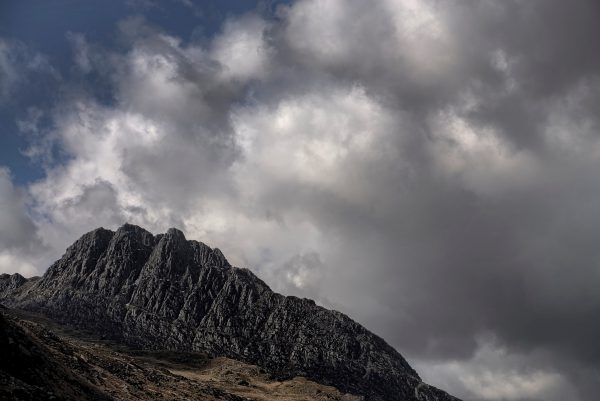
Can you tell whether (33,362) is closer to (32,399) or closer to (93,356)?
(32,399)

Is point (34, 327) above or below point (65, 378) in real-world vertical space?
above

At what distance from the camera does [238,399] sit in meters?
151

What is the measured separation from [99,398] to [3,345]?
18.0 meters

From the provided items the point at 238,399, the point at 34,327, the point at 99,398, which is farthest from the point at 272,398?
the point at 99,398

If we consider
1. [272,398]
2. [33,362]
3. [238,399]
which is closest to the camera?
[33,362]

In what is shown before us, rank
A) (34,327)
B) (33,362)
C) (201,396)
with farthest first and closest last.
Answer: (201,396) → (34,327) → (33,362)

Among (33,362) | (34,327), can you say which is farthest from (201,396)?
(33,362)

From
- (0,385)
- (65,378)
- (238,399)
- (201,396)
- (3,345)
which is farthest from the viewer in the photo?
(238,399)

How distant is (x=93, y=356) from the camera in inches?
4222

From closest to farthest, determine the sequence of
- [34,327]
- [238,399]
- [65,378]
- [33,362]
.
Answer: [33,362] → [65,378] → [34,327] → [238,399]

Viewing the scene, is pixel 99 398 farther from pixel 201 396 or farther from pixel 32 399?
pixel 201 396

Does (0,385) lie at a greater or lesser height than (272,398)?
lesser

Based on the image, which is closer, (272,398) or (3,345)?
(3,345)

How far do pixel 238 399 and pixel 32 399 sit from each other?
4550 inches
